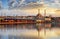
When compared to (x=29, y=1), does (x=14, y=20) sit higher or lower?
lower

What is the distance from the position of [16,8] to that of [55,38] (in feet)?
12.1

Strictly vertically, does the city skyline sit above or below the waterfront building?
above

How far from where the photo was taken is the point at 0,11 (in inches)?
278

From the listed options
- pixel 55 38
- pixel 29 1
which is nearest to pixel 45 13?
pixel 29 1

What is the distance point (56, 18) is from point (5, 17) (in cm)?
205

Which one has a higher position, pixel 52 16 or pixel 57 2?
pixel 57 2

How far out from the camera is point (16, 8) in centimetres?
711

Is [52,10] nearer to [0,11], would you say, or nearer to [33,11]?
[33,11]

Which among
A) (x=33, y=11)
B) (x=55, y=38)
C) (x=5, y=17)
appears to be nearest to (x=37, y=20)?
(x=33, y=11)

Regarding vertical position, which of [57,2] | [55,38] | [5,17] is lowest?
[55,38]

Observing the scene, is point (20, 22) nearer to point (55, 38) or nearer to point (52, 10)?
point (52, 10)

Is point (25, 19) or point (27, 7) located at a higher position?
point (27, 7)

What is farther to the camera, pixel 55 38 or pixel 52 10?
pixel 52 10

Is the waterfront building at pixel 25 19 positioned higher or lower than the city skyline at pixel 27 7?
lower
